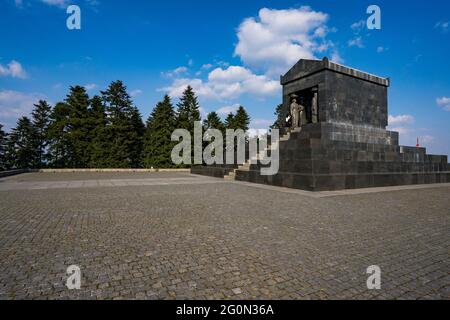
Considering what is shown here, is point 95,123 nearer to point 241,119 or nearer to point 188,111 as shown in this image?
point 188,111

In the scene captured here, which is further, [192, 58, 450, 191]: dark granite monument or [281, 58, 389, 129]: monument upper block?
[281, 58, 389, 129]: monument upper block

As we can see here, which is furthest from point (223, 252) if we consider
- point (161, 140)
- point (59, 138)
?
point (59, 138)

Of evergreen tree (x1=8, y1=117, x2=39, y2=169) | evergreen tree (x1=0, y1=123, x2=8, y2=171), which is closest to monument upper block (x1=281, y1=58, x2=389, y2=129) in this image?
evergreen tree (x1=8, y1=117, x2=39, y2=169)

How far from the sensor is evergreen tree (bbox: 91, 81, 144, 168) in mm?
34844

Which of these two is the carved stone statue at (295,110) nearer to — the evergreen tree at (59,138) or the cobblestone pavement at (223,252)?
the cobblestone pavement at (223,252)

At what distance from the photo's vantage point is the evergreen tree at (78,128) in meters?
34.9

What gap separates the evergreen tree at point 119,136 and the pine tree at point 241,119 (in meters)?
17.2

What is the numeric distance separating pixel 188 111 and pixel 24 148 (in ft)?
85.0

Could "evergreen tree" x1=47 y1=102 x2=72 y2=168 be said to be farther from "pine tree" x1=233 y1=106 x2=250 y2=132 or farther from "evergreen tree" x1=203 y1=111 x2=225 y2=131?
"pine tree" x1=233 y1=106 x2=250 y2=132

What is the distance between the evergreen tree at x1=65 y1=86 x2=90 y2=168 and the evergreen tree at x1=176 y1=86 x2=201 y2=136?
1350 centimetres

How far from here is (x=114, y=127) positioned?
35219 millimetres

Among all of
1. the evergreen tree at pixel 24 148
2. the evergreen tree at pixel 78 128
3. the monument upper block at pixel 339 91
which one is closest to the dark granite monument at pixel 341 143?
the monument upper block at pixel 339 91

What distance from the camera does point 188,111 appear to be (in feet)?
126
